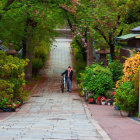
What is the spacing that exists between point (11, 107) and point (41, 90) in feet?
28.8

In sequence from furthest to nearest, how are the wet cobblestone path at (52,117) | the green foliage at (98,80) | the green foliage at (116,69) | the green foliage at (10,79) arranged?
the green foliage at (116,69), the green foliage at (98,80), the green foliage at (10,79), the wet cobblestone path at (52,117)

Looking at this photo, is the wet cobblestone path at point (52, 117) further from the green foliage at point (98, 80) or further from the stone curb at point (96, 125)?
the green foliage at point (98, 80)

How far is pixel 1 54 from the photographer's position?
1919cm

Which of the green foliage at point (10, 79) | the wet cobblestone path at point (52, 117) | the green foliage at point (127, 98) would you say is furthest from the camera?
the green foliage at point (10, 79)

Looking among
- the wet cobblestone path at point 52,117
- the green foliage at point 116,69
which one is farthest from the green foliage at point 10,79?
the green foliage at point 116,69

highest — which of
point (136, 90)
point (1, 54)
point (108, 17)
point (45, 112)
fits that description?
point (108, 17)

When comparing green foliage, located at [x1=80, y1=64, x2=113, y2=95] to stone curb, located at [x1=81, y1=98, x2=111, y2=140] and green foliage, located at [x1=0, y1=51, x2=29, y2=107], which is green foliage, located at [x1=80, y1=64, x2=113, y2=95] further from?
green foliage, located at [x1=0, y1=51, x2=29, y2=107]

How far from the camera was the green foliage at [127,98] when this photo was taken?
1500 cm

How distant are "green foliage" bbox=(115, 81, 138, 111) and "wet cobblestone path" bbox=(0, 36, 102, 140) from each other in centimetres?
166

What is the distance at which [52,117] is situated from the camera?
15133 millimetres

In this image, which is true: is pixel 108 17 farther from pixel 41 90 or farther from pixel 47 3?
pixel 41 90

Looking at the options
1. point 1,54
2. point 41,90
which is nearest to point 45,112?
point 1,54

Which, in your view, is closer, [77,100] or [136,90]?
[136,90]

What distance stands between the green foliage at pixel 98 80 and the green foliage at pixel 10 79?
3950 mm
